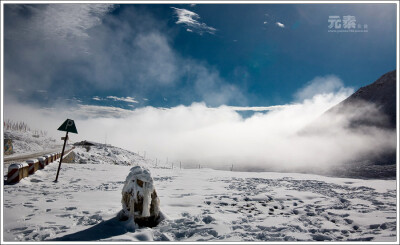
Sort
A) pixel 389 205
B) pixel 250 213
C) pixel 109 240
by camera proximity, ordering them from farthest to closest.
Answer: pixel 389 205, pixel 250 213, pixel 109 240

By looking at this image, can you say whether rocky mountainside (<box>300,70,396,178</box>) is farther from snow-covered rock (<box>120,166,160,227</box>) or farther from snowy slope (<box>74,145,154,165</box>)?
snowy slope (<box>74,145,154,165</box>)

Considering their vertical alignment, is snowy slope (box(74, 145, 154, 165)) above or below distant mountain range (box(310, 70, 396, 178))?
below

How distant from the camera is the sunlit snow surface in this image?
4.45 metres

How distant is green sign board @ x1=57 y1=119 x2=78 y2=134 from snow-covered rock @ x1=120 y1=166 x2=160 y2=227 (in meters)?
7.02

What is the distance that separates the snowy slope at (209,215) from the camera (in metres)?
4.44

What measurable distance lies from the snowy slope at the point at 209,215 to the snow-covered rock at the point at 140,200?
0.78ft

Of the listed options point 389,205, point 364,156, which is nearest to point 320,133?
point 364,156

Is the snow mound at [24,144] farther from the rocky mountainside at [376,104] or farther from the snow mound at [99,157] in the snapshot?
the rocky mountainside at [376,104]

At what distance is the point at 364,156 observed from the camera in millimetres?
36000

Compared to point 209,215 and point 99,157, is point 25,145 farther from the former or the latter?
point 209,215

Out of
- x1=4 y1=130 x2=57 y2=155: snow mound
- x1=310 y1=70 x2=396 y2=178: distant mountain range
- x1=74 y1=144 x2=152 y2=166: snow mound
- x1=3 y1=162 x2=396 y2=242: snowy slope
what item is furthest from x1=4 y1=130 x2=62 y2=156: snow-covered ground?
x1=310 y1=70 x2=396 y2=178: distant mountain range

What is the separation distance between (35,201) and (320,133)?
5951 centimetres

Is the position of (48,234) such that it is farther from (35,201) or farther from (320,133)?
(320,133)

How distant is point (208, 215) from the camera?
216 inches
